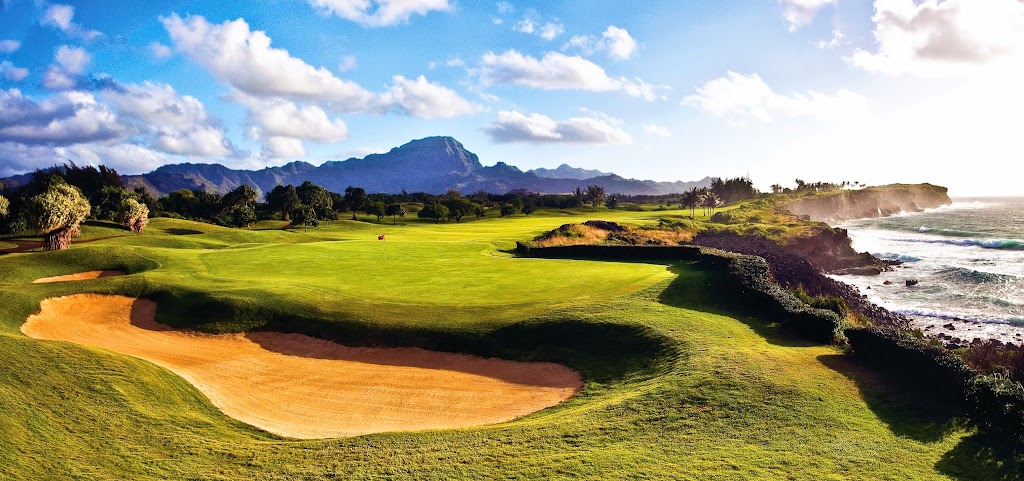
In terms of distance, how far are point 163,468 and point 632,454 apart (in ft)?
36.3

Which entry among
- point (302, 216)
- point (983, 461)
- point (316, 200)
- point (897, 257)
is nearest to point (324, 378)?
point (983, 461)

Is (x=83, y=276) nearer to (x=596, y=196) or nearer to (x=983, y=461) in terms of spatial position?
(x=983, y=461)

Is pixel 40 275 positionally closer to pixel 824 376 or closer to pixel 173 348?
pixel 173 348

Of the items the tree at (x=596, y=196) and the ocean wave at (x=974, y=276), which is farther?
the tree at (x=596, y=196)

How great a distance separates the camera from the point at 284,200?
113750 millimetres

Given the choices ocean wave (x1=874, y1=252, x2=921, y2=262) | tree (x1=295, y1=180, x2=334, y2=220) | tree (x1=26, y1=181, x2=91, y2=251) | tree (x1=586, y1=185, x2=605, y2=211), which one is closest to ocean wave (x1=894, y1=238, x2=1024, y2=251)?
ocean wave (x1=874, y1=252, x2=921, y2=262)

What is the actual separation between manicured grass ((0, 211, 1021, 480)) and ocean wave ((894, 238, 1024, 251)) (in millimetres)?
80633

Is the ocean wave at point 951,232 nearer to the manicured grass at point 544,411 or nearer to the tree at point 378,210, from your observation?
the manicured grass at point 544,411

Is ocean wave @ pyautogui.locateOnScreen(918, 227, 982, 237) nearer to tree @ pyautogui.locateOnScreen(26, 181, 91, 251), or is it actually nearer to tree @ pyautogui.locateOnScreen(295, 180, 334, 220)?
tree @ pyautogui.locateOnScreen(295, 180, 334, 220)

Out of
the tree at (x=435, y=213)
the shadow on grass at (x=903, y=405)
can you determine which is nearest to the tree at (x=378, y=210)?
the tree at (x=435, y=213)

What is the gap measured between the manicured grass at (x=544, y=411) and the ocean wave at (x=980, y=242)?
80633 millimetres

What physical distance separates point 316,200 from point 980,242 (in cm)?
12176

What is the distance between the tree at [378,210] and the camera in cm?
12395

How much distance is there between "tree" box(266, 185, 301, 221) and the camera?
113 meters
